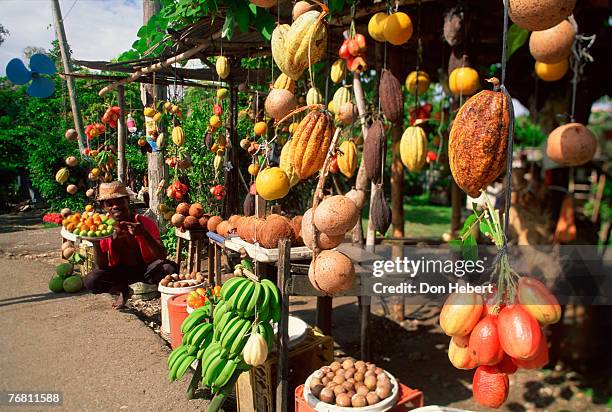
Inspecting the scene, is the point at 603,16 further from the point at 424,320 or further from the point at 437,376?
the point at 424,320

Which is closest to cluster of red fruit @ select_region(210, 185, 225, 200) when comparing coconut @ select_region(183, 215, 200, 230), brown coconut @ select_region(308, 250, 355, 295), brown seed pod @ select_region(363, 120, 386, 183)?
coconut @ select_region(183, 215, 200, 230)

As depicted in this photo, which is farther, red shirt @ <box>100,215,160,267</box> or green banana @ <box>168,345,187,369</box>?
red shirt @ <box>100,215,160,267</box>

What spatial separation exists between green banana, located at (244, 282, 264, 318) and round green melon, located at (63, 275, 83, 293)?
4.70 meters

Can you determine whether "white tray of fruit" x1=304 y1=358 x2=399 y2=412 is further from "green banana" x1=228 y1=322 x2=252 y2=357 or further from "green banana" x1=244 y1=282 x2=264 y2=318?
"green banana" x1=244 y1=282 x2=264 y2=318

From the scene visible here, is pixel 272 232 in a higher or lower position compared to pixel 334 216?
lower

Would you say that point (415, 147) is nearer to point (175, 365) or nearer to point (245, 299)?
point (245, 299)

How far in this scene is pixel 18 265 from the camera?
7629 mm

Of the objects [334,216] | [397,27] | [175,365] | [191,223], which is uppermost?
[397,27]

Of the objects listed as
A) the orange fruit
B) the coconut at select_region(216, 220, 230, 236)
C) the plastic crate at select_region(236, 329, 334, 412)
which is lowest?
the plastic crate at select_region(236, 329, 334, 412)

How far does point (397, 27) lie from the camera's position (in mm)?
2648

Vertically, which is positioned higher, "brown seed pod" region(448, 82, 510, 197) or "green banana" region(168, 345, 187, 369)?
"brown seed pod" region(448, 82, 510, 197)

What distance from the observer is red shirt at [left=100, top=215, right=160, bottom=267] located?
497 centimetres

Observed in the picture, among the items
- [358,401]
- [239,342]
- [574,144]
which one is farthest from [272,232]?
[574,144]

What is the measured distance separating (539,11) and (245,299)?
6.84 feet
